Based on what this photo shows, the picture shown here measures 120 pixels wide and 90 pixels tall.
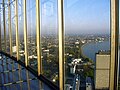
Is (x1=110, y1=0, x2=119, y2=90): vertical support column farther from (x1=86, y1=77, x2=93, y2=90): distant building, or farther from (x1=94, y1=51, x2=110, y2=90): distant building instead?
(x1=86, y1=77, x2=93, y2=90): distant building

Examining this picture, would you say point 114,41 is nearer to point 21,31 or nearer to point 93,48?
point 93,48

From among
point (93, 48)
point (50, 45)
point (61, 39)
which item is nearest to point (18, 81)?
point (50, 45)

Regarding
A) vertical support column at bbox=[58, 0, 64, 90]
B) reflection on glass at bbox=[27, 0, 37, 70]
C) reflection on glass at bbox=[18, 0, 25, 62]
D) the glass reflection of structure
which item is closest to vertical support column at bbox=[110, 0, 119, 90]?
the glass reflection of structure

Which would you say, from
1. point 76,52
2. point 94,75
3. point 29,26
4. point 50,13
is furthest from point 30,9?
point 94,75

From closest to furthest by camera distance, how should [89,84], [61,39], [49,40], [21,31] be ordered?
1. [89,84]
2. [61,39]
3. [49,40]
4. [21,31]

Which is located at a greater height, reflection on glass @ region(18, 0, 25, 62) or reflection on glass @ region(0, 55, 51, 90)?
reflection on glass @ region(18, 0, 25, 62)

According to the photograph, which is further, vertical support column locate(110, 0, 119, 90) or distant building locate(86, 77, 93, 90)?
distant building locate(86, 77, 93, 90)
